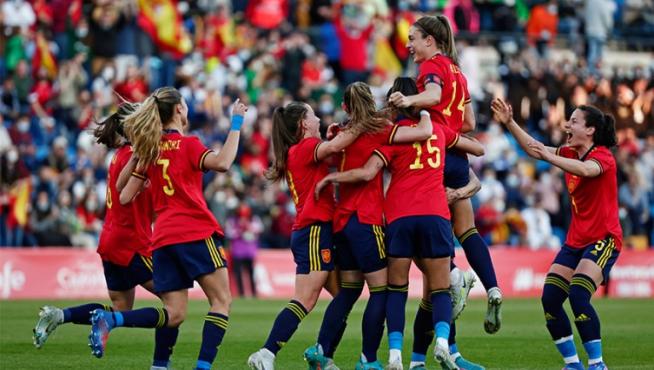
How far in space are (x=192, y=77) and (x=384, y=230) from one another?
16.8 meters

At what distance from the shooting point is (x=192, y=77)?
91.5 ft

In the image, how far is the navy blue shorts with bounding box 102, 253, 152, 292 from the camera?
12.3m

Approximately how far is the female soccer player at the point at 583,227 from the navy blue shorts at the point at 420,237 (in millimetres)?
1186

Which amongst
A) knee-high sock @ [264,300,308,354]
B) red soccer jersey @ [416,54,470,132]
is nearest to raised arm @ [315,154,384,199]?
red soccer jersey @ [416,54,470,132]

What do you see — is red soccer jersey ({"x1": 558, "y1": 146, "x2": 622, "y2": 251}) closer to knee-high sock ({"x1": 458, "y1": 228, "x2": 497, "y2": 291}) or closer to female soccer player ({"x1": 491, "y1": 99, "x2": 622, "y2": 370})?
female soccer player ({"x1": 491, "y1": 99, "x2": 622, "y2": 370})

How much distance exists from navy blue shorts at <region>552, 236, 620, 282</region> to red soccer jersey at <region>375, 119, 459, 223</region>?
1.47 m

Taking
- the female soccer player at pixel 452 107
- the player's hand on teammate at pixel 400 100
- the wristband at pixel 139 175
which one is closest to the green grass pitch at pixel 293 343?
the female soccer player at pixel 452 107

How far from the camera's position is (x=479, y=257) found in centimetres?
1212

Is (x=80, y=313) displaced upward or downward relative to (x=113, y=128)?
downward

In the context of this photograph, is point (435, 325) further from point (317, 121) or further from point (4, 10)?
point (4, 10)

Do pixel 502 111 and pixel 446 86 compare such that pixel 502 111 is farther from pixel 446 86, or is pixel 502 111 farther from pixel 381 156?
pixel 381 156

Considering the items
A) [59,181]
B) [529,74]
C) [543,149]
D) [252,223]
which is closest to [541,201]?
[529,74]

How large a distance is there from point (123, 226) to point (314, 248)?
6.37 feet

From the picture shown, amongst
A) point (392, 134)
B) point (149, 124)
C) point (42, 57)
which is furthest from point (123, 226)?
point (42, 57)
